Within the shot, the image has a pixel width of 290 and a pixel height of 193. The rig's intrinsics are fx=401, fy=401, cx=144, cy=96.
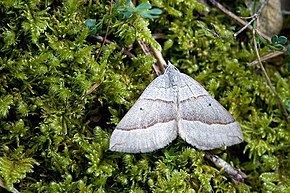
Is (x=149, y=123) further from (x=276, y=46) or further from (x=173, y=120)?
(x=276, y=46)

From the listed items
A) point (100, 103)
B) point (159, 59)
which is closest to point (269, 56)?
point (159, 59)

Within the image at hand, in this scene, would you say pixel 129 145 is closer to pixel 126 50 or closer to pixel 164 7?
pixel 126 50

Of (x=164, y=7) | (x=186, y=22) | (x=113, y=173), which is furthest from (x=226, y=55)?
(x=113, y=173)

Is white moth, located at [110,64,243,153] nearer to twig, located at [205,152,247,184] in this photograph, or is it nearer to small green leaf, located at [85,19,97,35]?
twig, located at [205,152,247,184]

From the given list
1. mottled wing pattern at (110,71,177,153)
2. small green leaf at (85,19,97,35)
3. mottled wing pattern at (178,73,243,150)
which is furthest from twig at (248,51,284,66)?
small green leaf at (85,19,97,35)

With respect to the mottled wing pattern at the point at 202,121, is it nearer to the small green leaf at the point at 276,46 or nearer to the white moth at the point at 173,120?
the white moth at the point at 173,120

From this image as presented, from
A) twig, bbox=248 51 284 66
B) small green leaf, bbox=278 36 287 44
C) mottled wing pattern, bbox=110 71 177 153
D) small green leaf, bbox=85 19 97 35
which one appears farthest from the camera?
twig, bbox=248 51 284 66

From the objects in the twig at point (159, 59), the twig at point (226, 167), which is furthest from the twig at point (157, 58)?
the twig at point (226, 167)
